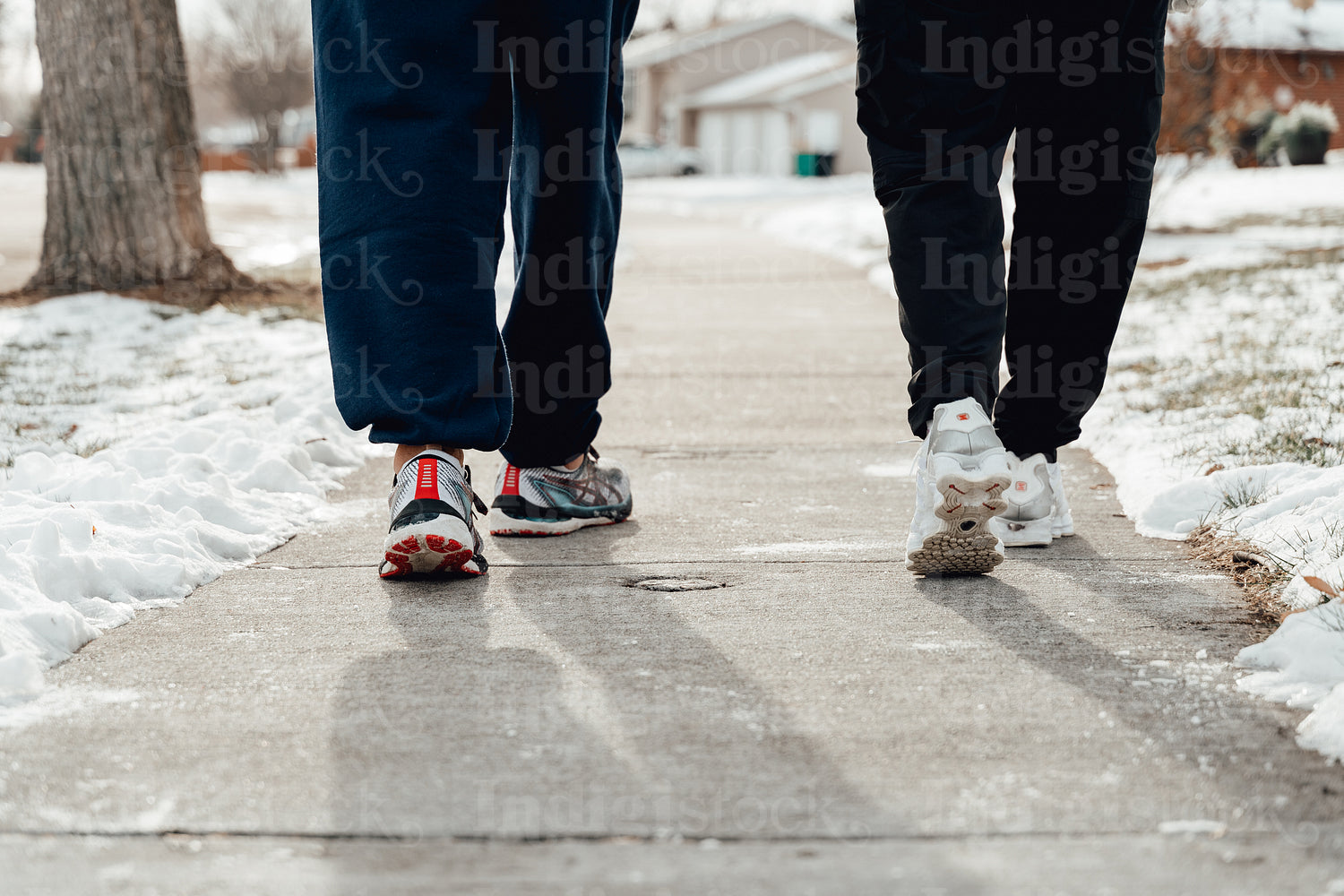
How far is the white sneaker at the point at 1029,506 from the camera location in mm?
2711

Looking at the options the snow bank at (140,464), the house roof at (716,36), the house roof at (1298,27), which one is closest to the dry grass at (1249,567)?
the snow bank at (140,464)

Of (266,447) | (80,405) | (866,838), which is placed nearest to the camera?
(866,838)

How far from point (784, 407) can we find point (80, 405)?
2354mm

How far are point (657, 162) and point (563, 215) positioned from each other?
44966 mm

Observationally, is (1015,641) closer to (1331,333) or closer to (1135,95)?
(1135,95)

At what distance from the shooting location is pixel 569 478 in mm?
2953

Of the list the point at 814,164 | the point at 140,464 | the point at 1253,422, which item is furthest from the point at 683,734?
the point at 814,164

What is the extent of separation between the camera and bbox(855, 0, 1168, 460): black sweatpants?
2.44 meters

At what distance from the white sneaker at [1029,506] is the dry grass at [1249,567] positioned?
11.5 inches

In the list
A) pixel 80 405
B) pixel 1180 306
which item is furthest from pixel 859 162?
pixel 80 405

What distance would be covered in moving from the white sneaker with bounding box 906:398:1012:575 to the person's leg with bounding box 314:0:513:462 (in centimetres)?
81

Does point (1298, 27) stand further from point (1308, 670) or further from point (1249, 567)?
point (1308, 670)

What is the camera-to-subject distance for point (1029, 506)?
2.71m

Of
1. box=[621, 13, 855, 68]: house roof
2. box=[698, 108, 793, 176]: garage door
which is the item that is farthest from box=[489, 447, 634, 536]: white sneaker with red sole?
box=[621, 13, 855, 68]: house roof
